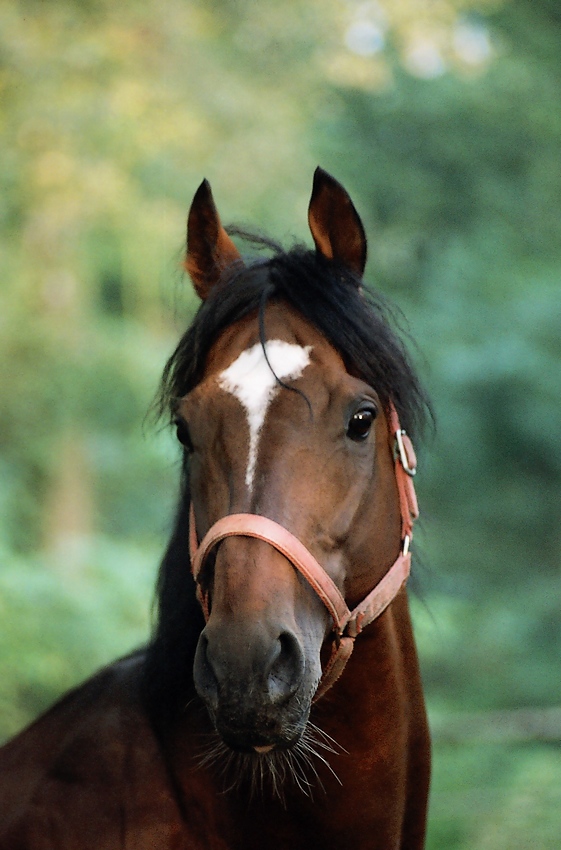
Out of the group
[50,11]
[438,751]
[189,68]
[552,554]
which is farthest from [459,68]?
[438,751]

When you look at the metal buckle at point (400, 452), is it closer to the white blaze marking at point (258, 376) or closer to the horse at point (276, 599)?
the horse at point (276, 599)

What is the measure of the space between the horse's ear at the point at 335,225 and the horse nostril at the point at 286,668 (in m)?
0.82

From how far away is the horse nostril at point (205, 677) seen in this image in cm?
136

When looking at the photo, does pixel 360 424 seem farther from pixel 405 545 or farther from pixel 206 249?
pixel 206 249

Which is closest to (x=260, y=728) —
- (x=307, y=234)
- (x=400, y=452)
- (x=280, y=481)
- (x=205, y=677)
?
(x=205, y=677)

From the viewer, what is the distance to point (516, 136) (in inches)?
280

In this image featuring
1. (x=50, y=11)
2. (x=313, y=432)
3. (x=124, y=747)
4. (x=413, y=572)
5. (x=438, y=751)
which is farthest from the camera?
(x=50, y=11)

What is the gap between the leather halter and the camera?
57.1 inches

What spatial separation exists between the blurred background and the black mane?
4376mm

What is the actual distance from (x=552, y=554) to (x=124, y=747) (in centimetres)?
607

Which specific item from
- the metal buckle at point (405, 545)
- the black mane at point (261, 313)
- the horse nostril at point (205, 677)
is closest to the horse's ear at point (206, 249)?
the black mane at point (261, 313)

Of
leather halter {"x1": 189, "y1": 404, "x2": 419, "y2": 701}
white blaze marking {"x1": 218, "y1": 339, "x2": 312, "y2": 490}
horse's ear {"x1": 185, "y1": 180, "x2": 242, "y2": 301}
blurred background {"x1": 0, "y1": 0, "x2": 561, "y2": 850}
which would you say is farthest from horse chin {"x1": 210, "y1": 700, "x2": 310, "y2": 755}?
blurred background {"x1": 0, "y1": 0, "x2": 561, "y2": 850}

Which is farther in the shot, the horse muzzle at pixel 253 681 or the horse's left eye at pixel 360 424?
the horse's left eye at pixel 360 424

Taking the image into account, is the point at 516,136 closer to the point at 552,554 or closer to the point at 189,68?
the point at 189,68
